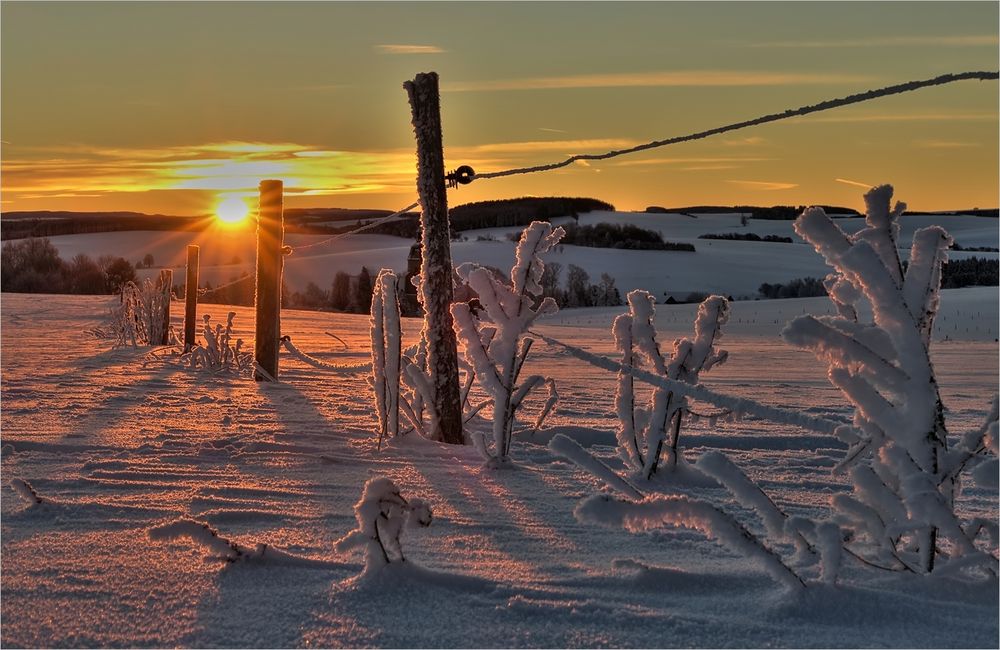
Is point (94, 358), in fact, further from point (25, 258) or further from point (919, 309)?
point (25, 258)

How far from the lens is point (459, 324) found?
369 centimetres

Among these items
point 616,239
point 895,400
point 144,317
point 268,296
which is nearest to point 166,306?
point 144,317

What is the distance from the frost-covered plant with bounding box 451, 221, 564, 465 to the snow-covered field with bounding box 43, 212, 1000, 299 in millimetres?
25124

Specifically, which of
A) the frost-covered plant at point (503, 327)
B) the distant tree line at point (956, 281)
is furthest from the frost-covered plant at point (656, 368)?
the distant tree line at point (956, 281)

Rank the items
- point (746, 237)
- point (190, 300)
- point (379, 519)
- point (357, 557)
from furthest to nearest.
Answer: point (746, 237) → point (190, 300) → point (357, 557) → point (379, 519)

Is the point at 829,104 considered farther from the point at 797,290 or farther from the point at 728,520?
the point at 797,290

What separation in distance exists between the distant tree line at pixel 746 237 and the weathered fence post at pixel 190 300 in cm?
4857

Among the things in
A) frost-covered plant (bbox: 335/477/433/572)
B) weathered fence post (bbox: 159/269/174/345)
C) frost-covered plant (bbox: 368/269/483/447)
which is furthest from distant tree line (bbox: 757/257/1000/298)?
frost-covered plant (bbox: 335/477/433/572)

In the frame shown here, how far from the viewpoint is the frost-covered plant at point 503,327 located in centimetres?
368

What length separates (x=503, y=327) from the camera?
12.4ft

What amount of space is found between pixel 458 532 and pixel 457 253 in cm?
4136

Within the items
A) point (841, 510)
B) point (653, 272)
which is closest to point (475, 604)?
point (841, 510)

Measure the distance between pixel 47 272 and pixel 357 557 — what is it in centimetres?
2935

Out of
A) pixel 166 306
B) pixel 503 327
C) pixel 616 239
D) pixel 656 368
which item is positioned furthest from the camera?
pixel 616 239
